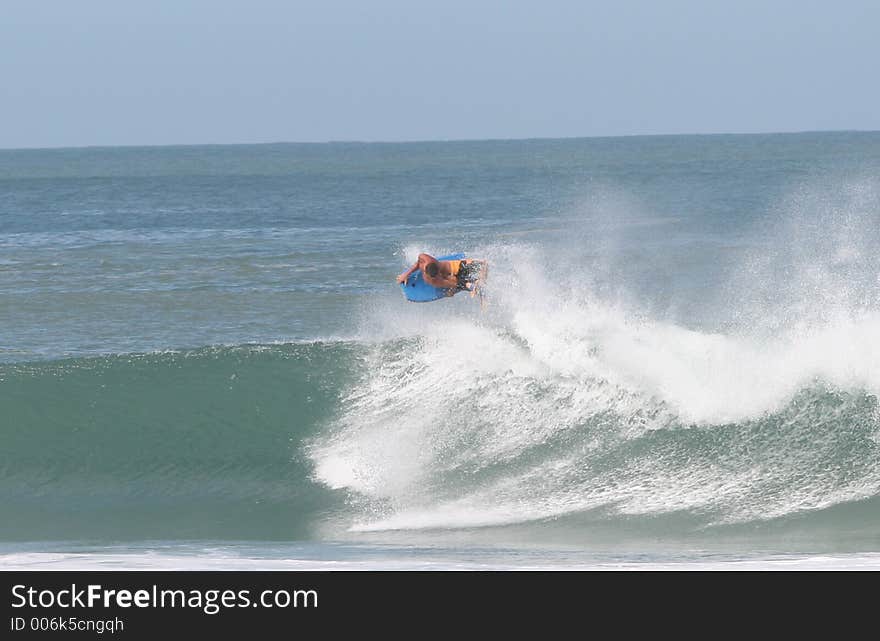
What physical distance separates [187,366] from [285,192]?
43.4 metres

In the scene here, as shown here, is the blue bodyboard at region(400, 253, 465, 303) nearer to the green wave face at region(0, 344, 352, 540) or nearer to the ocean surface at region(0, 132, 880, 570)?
the ocean surface at region(0, 132, 880, 570)

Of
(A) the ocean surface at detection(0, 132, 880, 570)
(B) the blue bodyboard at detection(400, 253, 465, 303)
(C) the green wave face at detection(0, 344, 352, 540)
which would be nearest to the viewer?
(A) the ocean surface at detection(0, 132, 880, 570)

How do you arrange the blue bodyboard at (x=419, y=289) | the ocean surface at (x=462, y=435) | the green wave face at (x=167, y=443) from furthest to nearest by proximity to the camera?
the blue bodyboard at (x=419, y=289) < the green wave face at (x=167, y=443) < the ocean surface at (x=462, y=435)

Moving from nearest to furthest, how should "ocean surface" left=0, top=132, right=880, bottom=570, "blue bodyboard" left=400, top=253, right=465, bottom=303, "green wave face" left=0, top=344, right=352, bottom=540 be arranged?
"ocean surface" left=0, top=132, right=880, bottom=570, "green wave face" left=0, top=344, right=352, bottom=540, "blue bodyboard" left=400, top=253, right=465, bottom=303

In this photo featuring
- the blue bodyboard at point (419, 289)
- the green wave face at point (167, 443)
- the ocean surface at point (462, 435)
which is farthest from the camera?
the blue bodyboard at point (419, 289)

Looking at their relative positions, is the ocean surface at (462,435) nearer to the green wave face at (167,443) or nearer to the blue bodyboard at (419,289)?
the green wave face at (167,443)

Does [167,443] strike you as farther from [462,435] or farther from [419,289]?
[462,435]

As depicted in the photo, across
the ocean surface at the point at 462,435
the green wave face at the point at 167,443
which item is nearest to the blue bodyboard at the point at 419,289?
the ocean surface at the point at 462,435

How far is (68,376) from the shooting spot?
14.5m

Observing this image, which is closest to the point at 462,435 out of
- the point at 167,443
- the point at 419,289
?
the point at 419,289

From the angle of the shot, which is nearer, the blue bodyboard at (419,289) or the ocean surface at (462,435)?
the ocean surface at (462,435)

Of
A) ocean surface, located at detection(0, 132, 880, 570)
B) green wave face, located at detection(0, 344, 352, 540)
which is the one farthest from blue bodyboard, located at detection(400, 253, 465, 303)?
green wave face, located at detection(0, 344, 352, 540)
